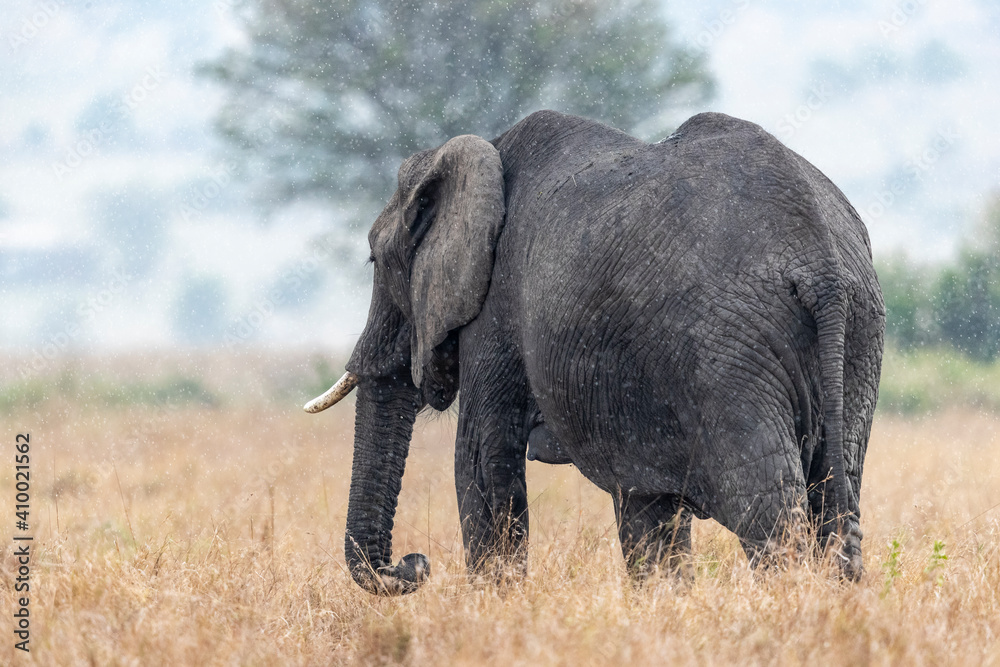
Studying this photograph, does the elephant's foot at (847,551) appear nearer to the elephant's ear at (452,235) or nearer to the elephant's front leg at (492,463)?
the elephant's front leg at (492,463)

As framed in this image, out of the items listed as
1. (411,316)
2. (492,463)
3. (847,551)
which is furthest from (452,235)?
(847,551)

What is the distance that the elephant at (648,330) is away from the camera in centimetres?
436

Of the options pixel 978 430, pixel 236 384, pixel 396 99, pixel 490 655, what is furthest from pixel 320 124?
pixel 490 655

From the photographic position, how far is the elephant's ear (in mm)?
5484

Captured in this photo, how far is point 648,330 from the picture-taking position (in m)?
4.59

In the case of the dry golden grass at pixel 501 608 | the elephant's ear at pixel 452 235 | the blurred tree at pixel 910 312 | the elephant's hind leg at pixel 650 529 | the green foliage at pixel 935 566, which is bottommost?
the dry golden grass at pixel 501 608

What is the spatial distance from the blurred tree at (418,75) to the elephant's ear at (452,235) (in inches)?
459

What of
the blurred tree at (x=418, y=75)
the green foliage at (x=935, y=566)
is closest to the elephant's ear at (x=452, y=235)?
the green foliage at (x=935, y=566)

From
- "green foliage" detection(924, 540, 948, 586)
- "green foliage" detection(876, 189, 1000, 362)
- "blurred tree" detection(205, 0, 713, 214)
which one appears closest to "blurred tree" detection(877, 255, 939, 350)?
"green foliage" detection(876, 189, 1000, 362)

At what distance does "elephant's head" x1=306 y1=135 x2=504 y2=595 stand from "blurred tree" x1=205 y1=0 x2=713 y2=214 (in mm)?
11363

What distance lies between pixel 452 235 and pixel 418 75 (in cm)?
1317

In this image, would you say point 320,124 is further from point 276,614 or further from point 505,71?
point 276,614

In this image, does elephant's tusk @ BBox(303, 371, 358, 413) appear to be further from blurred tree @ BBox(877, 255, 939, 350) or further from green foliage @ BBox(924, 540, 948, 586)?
blurred tree @ BBox(877, 255, 939, 350)

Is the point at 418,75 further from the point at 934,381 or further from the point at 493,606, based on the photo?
the point at 493,606
